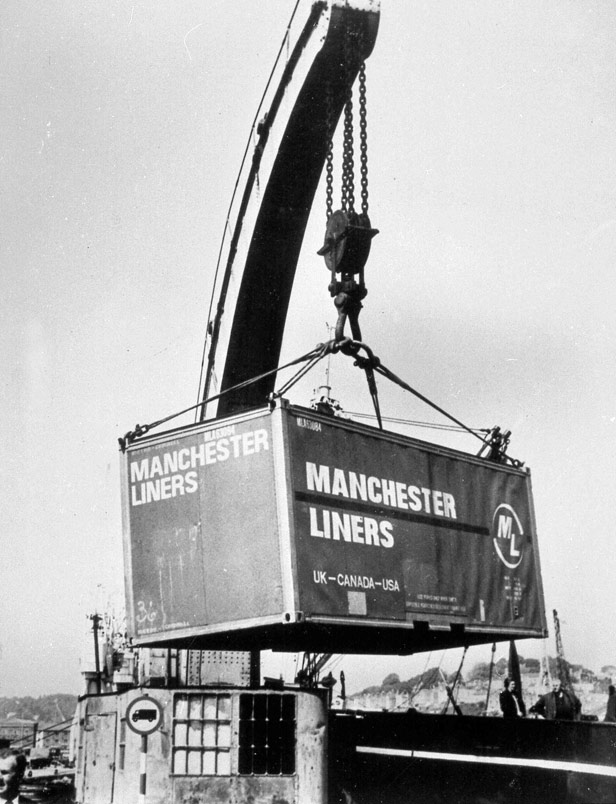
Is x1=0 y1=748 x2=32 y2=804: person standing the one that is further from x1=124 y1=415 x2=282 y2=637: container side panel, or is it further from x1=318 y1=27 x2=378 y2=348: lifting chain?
x1=318 y1=27 x2=378 y2=348: lifting chain

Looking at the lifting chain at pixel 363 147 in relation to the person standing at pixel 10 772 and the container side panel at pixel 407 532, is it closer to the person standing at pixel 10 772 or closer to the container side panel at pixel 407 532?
the container side panel at pixel 407 532

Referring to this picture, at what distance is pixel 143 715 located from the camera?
8992 mm

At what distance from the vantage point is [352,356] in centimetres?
861

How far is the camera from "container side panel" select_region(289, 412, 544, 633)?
7910 mm

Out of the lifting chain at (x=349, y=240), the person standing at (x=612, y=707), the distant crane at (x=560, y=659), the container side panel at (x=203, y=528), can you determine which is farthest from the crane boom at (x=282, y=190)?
the distant crane at (x=560, y=659)

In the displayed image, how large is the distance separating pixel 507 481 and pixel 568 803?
11.6 feet

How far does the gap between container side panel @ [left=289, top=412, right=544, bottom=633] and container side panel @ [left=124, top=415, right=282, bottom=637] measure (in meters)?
0.34

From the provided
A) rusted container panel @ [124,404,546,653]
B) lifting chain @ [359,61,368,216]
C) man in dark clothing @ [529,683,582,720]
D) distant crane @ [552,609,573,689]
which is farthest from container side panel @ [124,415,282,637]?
distant crane @ [552,609,573,689]

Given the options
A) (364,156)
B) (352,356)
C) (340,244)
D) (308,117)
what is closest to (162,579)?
(352,356)

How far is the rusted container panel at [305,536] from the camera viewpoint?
A: 780 centimetres

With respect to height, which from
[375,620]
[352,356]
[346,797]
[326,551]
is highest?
[352,356]

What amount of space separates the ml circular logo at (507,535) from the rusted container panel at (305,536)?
0.05 m

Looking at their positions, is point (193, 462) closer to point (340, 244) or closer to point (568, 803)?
point (340, 244)

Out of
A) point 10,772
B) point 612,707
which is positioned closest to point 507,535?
point 10,772
